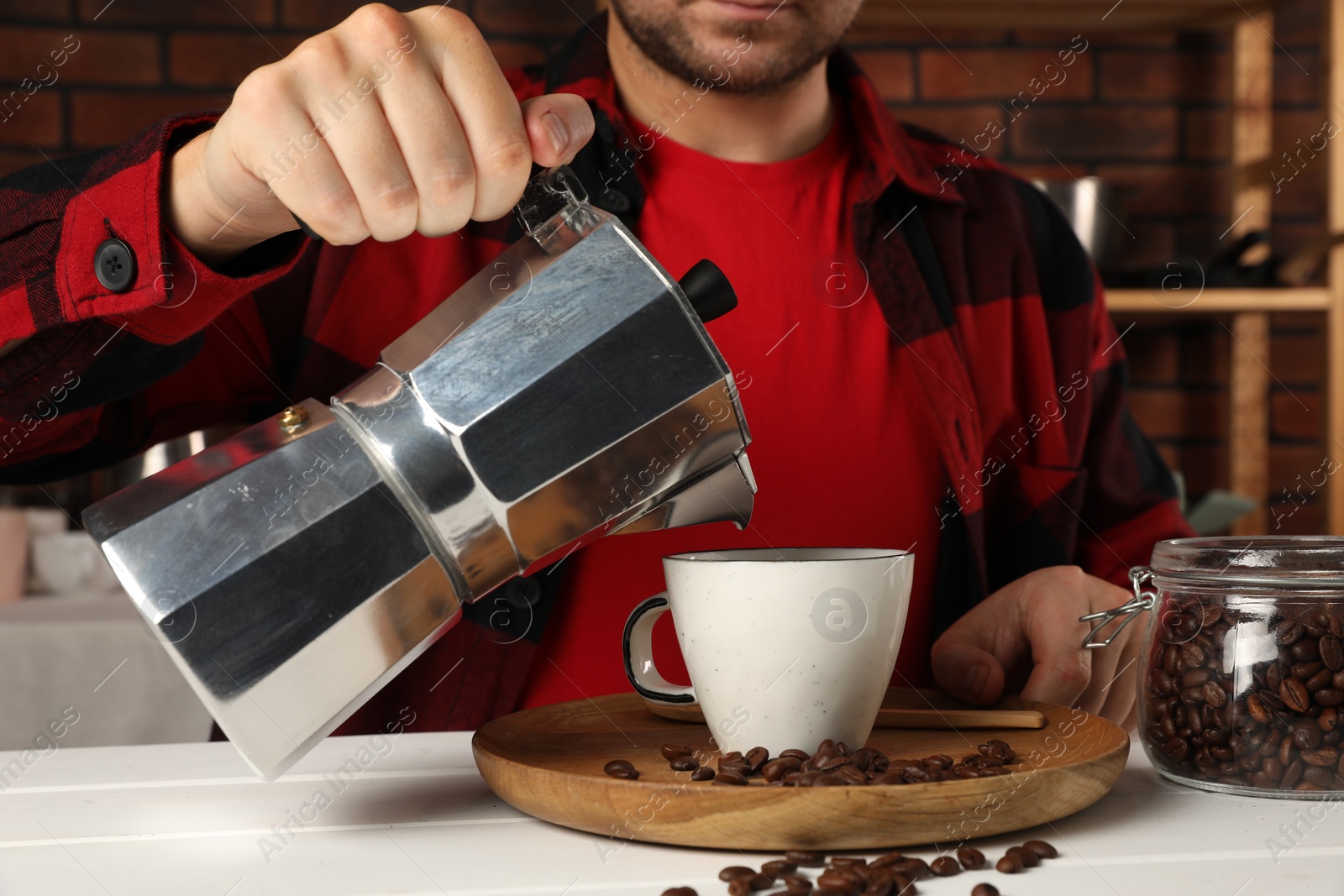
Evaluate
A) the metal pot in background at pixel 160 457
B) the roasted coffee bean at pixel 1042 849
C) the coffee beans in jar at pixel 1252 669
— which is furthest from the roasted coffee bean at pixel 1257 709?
the metal pot in background at pixel 160 457

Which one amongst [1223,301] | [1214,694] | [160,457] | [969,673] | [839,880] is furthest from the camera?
[1223,301]

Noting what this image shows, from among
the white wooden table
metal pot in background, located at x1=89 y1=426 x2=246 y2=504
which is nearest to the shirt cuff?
the white wooden table

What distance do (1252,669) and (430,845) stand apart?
330 millimetres

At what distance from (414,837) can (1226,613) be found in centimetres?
34

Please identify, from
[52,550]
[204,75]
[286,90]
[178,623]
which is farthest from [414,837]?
[204,75]

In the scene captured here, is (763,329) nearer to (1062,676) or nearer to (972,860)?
(1062,676)

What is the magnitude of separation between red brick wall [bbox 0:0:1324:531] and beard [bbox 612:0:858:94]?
924mm

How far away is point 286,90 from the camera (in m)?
0.43

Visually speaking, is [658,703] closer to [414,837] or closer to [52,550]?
[414,837]

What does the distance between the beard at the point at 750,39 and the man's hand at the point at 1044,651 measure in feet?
1.37

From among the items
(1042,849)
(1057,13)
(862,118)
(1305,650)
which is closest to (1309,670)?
(1305,650)

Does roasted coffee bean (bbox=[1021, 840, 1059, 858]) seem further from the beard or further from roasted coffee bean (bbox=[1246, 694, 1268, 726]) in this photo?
the beard

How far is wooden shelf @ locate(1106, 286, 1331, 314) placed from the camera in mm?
1518

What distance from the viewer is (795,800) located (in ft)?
1.33
